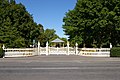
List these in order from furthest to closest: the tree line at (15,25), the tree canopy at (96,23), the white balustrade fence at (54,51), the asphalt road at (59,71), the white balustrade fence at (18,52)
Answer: the tree line at (15,25) < the tree canopy at (96,23) < the white balustrade fence at (18,52) < the white balustrade fence at (54,51) < the asphalt road at (59,71)

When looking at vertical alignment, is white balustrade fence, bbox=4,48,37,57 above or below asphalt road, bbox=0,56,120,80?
above

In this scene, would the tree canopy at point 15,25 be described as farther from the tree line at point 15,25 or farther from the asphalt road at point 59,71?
the asphalt road at point 59,71

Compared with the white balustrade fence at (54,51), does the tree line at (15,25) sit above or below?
above

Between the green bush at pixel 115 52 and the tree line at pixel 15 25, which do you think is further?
the tree line at pixel 15 25

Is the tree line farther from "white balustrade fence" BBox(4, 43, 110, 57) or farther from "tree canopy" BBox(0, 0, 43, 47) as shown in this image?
"white balustrade fence" BBox(4, 43, 110, 57)

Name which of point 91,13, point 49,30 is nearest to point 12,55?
point 91,13

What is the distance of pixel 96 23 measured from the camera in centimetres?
4347

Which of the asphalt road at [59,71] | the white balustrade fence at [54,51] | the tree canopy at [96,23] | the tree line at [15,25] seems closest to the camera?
the asphalt road at [59,71]

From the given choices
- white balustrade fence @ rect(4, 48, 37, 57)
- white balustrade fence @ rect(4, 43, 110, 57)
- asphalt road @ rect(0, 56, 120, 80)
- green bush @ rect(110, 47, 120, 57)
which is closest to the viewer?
asphalt road @ rect(0, 56, 120, 80)

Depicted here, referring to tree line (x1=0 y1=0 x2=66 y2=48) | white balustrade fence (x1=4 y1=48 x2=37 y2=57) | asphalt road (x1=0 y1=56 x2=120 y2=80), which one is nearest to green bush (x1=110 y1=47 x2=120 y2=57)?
white balustrade fence (x1=4 y1=48 x2=37 y2=57)

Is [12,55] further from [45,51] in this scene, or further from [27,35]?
[27,35]

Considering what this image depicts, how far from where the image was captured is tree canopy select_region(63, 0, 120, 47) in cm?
4306

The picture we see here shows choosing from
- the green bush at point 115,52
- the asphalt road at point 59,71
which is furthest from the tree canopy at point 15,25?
the asphalt road at point 59,71

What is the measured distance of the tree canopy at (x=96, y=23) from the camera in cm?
4306
